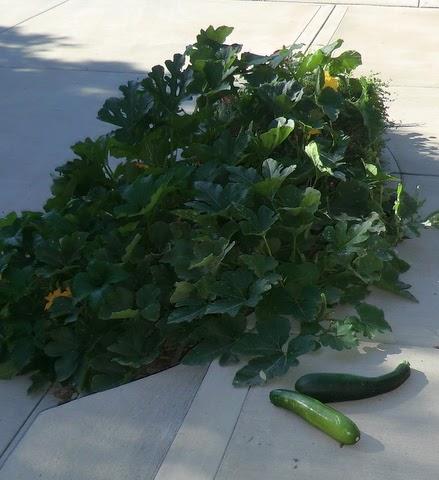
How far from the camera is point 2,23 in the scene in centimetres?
792

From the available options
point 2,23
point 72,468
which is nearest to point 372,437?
point 72,468

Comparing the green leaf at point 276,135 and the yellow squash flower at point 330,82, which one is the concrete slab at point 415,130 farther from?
the green leaf at point 276,135

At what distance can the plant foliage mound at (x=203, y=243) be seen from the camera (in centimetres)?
288

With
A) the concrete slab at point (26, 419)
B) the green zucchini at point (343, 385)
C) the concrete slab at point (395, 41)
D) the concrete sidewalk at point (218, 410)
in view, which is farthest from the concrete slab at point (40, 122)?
the green zucchini at point (343, 385)

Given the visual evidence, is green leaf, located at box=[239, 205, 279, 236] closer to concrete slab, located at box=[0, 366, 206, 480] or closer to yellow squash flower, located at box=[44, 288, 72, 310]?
concrete slab, located at box=[0, 366, 206, 480]

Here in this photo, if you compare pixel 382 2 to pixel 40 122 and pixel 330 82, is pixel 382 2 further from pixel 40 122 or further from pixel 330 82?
pixel 330 82

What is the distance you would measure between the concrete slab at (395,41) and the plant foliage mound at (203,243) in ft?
8.01

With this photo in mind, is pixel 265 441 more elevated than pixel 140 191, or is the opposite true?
pixel 140 191

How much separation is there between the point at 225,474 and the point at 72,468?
1.49 feet

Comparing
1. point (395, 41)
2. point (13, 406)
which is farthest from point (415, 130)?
point (13, 406)

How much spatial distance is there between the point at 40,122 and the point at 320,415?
3471 millimetres

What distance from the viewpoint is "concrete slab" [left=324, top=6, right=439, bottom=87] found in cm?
609

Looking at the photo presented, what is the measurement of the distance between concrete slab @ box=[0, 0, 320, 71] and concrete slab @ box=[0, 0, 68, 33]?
14 centimetres

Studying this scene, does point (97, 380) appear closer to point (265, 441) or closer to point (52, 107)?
point (265, 441)
